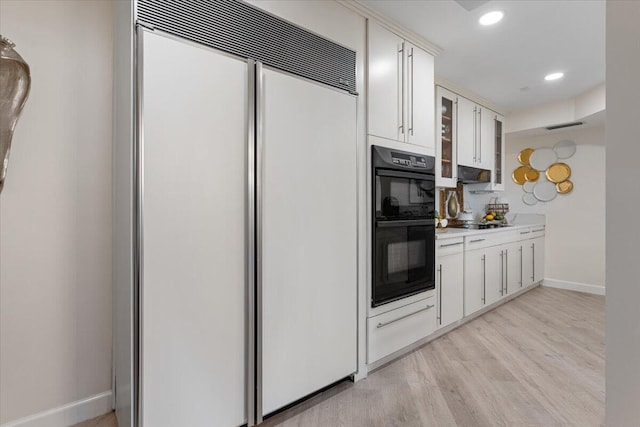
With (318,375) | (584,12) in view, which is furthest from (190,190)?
(584,12)

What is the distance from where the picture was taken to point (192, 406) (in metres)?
1.45

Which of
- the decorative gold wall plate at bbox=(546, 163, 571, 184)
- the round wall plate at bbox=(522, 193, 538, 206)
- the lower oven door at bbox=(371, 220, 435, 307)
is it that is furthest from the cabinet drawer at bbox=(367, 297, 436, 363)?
the decorative gold wall plate at bbox=(546, 163, 571, 184)

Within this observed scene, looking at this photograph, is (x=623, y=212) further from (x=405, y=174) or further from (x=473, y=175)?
(x=473, y=175)

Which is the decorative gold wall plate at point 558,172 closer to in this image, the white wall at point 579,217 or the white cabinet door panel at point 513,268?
the white wall at point 579,217

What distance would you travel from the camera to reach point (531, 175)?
4.98 metres

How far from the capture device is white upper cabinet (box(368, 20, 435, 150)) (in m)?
2.24

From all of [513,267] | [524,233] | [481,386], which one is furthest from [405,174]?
[524,233]

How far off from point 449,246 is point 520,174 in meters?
3.07

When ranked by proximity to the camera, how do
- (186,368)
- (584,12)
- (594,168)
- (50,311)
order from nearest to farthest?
(186,368), (50,311), (584,12), (594,168)

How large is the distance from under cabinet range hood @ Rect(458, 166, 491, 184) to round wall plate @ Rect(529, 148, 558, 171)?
1242 millimetres

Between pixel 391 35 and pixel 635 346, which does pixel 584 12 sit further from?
pixel 635 346

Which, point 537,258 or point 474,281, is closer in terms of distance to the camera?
point 474,281

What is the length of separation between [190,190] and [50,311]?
1.01 metres

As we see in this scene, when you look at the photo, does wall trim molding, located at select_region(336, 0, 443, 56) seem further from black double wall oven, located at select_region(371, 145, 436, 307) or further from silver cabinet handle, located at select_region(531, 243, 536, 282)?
silver cabinet handle, located at select_region(531, 243, 536, 282)
